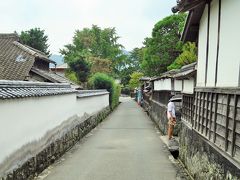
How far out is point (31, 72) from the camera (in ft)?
83.5

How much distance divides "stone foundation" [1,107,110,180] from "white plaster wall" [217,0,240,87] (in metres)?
5.72

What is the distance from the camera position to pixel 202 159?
31.1ft

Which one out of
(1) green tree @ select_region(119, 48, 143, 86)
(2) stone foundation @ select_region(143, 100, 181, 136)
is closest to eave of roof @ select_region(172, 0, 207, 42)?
(2) stone foundation @ select_region(143, 100, 181, 136)

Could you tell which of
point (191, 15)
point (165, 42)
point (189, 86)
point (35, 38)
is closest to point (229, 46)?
point (191, 15)

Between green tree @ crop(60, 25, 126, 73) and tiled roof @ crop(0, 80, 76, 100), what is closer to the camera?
tiled roof @ crop(0, 80, 76, 100)

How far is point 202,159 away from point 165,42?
3006cm

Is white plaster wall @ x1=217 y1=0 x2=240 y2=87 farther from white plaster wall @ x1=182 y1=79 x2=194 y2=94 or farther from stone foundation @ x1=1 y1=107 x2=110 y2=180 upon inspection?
stone foundation @ x1=1 y1=107 x2=110 y2=180

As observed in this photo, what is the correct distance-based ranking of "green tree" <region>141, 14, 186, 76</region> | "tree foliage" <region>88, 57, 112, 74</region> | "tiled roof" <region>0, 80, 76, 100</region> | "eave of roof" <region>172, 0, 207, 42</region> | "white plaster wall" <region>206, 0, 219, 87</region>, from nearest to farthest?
"tiled roof" <region>0, 80, 76, 100</region> < "eave of roof" <region>172, 0, 207, 42</region> < "white plaster wall" <region>206, 0, 219, 87</region> < "green tree" <region>141, 14, 186, 76</region> < "tree foliage" <region>88, 57, 112, 74</region>

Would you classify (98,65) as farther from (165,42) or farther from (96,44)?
(165,42)

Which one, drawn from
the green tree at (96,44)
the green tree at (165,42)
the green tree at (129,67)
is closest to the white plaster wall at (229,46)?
the green tree at (165,42)

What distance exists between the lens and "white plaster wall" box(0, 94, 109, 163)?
8531mm

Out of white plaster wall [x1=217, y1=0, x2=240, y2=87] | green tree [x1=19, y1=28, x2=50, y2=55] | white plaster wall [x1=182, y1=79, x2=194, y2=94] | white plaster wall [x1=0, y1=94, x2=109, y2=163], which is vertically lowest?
white plaster wall [x1=0, y1=94, x2=109, y2=163]

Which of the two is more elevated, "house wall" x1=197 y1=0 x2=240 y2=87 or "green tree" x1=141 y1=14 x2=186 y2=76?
"green tree" x1=141 y1=14 x2=186 y2=76

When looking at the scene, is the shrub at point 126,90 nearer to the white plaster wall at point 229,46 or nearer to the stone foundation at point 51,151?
the stone foundation at point 51,151
